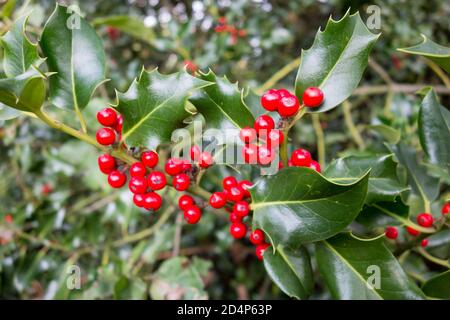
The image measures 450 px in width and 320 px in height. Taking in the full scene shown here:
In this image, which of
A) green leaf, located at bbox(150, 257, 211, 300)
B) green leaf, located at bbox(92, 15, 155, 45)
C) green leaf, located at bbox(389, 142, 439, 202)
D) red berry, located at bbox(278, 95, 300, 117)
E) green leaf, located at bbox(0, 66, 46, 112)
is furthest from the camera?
green leaf, located at bbox(92, 15, 155, 45)

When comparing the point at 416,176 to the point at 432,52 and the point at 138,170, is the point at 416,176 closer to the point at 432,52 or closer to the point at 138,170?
the point at 432,52

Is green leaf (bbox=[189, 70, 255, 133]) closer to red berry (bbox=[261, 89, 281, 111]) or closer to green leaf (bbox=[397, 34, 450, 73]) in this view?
red berry (bbox=[261, 89, 281, 111])

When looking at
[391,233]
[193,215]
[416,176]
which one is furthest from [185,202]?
[416,176]

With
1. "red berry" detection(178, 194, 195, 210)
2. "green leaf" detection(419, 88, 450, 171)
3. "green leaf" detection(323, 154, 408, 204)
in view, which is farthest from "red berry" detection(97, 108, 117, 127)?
"green leaf" detection(419, 88, 450, 171)

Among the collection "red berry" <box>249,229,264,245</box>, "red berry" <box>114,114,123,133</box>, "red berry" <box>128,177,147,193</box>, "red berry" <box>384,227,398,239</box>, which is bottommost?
"red berry" <box>384,227,398,239</box>

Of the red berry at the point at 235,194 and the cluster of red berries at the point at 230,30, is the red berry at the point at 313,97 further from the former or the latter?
the cluster of red berries at the point at 230,30

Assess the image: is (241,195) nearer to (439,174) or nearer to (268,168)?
(268,168)
